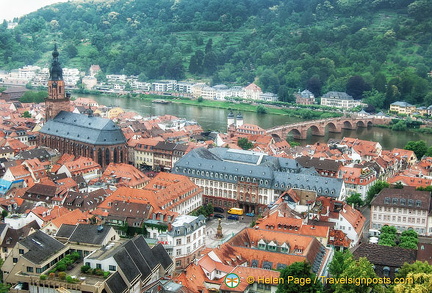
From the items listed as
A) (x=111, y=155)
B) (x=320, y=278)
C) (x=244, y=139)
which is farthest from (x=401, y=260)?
(x=244, y=139)

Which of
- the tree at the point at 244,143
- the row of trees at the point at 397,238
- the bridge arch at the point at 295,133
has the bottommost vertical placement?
the bridge arch at the point at 295,133

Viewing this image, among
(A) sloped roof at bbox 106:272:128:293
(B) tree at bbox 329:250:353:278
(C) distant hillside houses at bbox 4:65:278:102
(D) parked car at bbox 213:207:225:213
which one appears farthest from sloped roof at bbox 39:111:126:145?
(C) distant hillside houses at bbox 4:65:278:102

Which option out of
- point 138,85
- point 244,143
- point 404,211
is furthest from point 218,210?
point 138,85

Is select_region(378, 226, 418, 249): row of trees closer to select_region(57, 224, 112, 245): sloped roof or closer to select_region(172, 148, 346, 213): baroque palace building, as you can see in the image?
select_region(172, 148, 346, 213): baroque palace building

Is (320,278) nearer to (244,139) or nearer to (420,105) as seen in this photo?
(244,139)

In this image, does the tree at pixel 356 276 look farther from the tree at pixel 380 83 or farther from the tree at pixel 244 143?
the tree at pixel 380 83

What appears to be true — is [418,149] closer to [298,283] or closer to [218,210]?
[218,210]

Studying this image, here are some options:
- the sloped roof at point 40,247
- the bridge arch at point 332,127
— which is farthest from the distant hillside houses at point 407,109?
the sloped roof at point 40,247
